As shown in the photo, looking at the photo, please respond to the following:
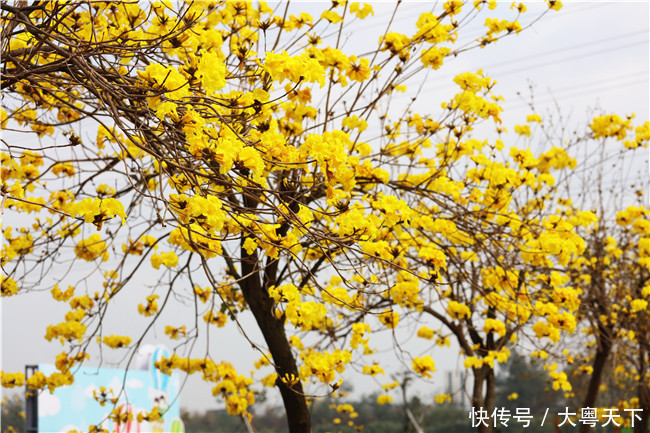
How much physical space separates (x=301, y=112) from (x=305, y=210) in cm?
108

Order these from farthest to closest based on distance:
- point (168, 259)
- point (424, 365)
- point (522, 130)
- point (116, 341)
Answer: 1. point (522, 130)
2. point (116, 341)
3. point (424, 365)
4. point (168, 259)

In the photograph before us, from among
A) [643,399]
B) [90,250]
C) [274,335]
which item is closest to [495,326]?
[274,335]

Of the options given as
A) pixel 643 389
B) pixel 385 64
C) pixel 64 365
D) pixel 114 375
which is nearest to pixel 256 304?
pixel 64 365

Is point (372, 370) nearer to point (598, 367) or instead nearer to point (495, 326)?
point (495, 326)

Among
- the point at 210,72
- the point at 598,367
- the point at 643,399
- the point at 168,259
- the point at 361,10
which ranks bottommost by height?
the point at 643,399

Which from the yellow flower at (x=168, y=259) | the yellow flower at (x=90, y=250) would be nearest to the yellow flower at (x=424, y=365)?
the yellow flower at (x=168, y=259)

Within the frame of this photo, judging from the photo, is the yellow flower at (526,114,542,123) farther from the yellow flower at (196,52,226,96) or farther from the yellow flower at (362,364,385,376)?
the yellow flower at (196,52,226,96)

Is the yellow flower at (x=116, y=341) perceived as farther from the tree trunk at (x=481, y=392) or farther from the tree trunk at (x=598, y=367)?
the tree trunk at (x=598, y=367)

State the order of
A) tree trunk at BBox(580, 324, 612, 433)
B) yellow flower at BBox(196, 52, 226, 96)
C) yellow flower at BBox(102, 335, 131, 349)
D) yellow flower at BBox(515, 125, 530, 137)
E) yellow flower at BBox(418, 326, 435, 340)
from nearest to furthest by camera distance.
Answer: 1. yellow flower at BBox(196, 52, 226, 96)
2. yellow flower at BBox(102, 335, 131, 349)
3. yellow flower at BBox(515, 125, 530, 137)
4. yellow flower at BBox(418, 326, 435, 340)
5. tree trunk at BBox(580, 324, 612, 433)

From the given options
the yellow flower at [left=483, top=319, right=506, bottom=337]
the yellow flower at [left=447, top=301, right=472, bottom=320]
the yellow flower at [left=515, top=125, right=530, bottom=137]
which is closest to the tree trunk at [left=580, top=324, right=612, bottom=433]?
the yellow flower at [left=515, top=125, right=530, bottom=137]

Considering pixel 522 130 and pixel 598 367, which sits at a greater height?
pixel 522 130

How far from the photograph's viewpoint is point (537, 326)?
11.1ft

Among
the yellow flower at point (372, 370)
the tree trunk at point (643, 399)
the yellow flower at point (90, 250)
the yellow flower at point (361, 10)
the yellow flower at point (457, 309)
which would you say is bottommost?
the tree trunk at point (643, 399)

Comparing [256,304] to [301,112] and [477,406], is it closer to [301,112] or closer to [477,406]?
[301,112]
